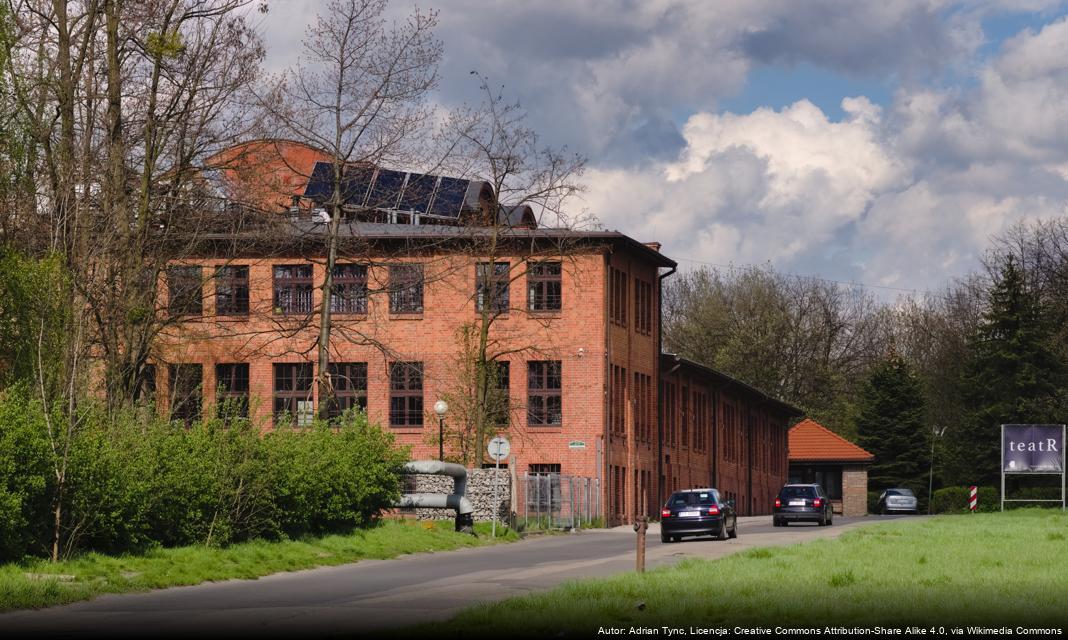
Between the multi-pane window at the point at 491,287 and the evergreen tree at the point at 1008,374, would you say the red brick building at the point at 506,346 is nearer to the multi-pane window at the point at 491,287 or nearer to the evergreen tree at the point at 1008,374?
the multi-pane window at the point at 491,287

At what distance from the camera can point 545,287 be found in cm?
5809

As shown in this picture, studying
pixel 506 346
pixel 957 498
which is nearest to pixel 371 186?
pixel 506 346

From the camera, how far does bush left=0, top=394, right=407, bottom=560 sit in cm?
2252

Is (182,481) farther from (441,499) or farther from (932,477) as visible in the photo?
(932,477)

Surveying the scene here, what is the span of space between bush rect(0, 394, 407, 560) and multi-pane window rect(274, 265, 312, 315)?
20.7 metres

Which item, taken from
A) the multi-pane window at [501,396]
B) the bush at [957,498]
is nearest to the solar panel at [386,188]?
the multi-pane window at [501,396]

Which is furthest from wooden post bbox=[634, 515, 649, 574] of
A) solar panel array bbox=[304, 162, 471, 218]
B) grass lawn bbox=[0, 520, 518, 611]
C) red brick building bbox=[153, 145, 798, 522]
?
red brick building bbox=[153, 145, 798, 522]

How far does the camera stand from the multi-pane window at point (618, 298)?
58.6m

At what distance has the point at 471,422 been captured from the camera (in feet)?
180

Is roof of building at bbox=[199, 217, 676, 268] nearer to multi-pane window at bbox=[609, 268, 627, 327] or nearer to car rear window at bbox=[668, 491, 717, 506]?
multi-pane window at bbox=[609, 268, 627, 327]

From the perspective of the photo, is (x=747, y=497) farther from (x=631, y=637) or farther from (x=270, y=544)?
(x=631, y=637)

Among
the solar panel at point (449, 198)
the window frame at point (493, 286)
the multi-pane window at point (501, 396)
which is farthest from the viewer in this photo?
the solar panel at point (449, 198)

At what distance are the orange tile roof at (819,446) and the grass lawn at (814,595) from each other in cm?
6370

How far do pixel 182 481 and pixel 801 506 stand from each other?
29.1 meters
